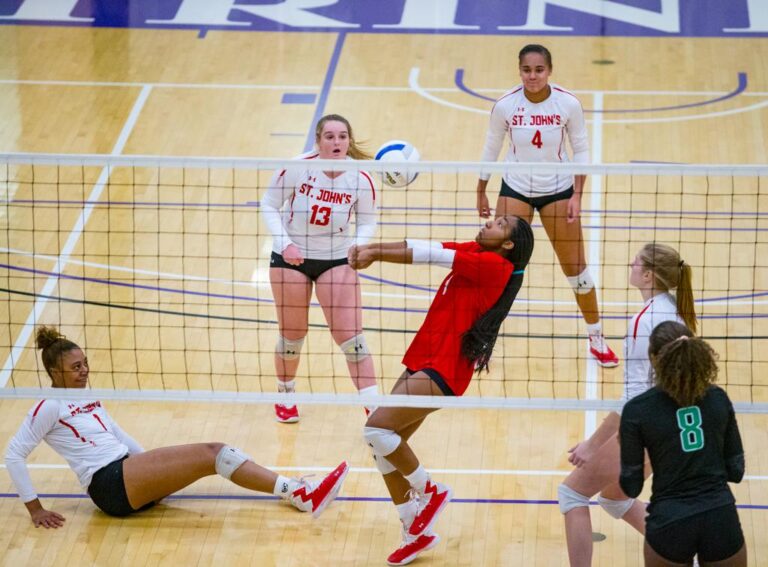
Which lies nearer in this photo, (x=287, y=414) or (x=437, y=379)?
(x=437, y=379)

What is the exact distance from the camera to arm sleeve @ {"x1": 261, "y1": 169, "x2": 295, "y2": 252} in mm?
8141

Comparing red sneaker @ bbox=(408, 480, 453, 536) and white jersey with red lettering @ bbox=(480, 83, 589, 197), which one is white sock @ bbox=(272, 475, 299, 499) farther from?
white jersey with red lettering @ bbox=(480, 83, 589, 197)

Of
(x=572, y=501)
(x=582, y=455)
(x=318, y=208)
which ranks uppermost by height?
(x=318, y=208)

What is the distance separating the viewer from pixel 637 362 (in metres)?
6.47

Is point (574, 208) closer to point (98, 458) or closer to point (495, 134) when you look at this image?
point (495, 134)

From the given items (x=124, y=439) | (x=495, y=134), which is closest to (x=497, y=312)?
(x=124, y=439)

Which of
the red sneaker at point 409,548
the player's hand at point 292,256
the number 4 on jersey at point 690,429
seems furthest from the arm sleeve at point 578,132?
the number 4 on jersey at point 690,429

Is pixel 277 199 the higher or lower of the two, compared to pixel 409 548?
higher

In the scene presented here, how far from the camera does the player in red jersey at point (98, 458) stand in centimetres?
729

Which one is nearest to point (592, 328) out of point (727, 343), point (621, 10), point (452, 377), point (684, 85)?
point (727, 343)

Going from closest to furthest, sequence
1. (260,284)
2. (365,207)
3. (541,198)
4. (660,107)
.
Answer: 1. (365,207)
2. (541,198)
3. (260,284)
4. (660,107)

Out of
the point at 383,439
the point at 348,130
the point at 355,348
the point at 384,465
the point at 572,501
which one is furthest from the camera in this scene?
the point at 355,348

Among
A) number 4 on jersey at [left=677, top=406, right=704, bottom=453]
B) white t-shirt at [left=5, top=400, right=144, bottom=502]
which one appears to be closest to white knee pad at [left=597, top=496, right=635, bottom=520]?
number 4 on jersey at [left=677, top=406, right=704, bottom=453]

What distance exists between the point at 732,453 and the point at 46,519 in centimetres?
392
